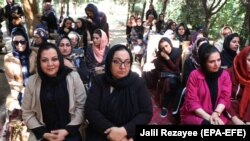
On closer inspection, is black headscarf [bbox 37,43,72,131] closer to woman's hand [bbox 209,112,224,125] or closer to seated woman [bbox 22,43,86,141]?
seated woman [bbox 22,43,86,141]

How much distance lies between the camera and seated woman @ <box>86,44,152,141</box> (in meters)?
2.76

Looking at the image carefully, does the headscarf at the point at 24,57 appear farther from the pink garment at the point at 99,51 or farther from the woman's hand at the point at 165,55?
the woman's hand at the point at 165,55

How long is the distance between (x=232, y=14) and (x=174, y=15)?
5467mm

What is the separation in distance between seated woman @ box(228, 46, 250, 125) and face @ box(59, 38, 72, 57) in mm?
2091

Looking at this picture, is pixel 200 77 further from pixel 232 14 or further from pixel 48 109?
pixel 232 14

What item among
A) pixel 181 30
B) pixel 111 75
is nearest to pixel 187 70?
pixel 111 75

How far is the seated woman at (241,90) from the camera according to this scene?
11.6ft

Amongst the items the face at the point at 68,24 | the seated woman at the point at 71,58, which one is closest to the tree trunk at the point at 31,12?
the face at the point at 68,24

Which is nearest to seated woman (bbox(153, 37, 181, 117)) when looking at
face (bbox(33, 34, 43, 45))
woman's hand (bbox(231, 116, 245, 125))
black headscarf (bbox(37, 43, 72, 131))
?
woman's hand (bbox(231, 116, 245, 125))

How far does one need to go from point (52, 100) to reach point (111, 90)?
1.65ft

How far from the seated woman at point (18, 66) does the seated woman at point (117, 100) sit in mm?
1195

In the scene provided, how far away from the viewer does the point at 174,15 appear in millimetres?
17016

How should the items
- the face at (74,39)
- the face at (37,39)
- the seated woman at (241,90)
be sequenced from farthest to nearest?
the face at (74,39), the face at (37,39), the seated woman at (241,90)

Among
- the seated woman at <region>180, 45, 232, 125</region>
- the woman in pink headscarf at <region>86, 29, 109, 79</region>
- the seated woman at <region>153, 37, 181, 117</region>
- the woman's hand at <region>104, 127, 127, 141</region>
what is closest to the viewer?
the woman's hand at <region>104, 127, 127, 141</region>
